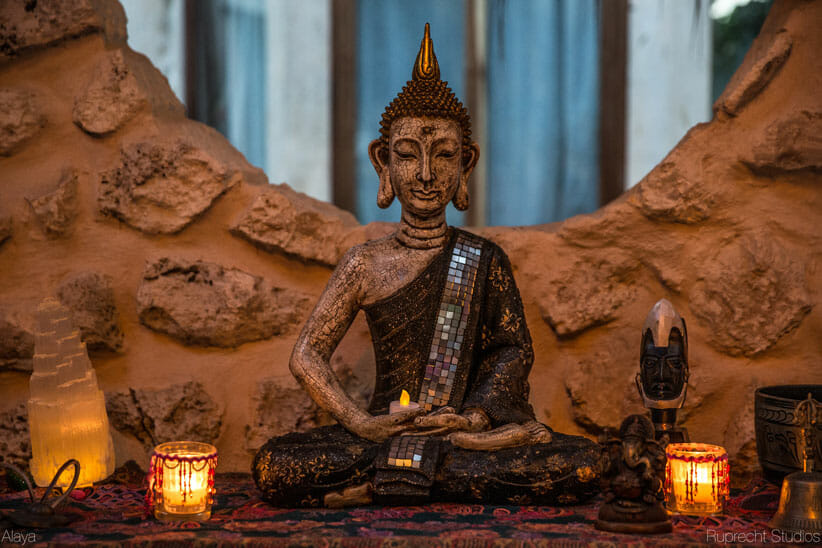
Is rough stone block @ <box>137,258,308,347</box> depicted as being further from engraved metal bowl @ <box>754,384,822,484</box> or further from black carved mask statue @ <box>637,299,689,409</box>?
engraved metal bowl @ <box>754,384,822,484</box>

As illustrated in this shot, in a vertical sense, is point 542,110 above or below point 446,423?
above

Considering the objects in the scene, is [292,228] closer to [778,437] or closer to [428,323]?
[428,323]

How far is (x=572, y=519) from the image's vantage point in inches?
94.3

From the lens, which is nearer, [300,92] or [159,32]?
[300,92]

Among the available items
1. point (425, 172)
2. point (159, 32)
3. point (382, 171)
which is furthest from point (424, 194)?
point (159, 32)

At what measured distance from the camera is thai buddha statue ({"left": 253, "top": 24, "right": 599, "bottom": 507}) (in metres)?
2.62

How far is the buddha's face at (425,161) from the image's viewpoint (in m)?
2.80

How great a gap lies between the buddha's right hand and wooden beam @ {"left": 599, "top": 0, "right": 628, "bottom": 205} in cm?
138

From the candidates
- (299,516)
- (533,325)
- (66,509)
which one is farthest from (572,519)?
(66,509)

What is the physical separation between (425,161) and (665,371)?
34.9 inches

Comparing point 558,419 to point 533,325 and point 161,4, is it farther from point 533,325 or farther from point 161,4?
point 161,4

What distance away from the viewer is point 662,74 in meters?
3.72

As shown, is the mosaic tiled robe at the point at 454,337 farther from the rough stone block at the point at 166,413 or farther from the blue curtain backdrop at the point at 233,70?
the blue curtain backdrop at the point at 233,70

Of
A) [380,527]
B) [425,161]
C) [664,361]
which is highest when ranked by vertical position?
[425,161]
